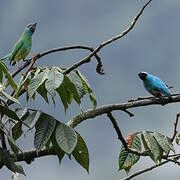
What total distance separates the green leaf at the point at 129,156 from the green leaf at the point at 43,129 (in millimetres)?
739

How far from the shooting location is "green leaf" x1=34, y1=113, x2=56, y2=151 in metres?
2.36

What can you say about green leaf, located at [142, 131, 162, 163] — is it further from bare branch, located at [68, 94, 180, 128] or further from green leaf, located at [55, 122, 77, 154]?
green leaf, located at [55, 122, 77, 154]

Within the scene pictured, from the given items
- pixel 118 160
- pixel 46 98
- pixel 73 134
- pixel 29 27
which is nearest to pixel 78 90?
pixel 46 98

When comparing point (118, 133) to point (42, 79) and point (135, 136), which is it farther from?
point (42, 79)

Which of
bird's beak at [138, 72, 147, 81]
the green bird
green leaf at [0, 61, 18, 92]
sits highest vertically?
the green bird

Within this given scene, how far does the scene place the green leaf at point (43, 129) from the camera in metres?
2.36

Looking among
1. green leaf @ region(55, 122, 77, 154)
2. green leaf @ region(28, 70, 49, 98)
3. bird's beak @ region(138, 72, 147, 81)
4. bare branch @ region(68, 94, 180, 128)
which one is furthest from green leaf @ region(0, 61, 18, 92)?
bird's beak @ region(138, 72, 147, 81)

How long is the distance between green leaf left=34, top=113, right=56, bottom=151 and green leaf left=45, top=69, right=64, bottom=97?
14 centimetres

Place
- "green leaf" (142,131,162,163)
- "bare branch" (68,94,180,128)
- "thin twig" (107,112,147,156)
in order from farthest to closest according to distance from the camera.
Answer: "bare branch" (68,94,180,128), "thin twig" (107,112,147,156), "green leaf" (142,131,162,163)

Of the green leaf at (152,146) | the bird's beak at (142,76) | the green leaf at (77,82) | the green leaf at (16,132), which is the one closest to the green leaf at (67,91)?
A: the green leaf at (77,82)

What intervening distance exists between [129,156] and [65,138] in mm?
826

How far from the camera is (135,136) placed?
128 inches

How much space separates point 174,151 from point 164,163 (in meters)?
0.18

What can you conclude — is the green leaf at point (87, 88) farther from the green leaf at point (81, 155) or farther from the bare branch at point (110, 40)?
the green leaf at point (81, 155)
